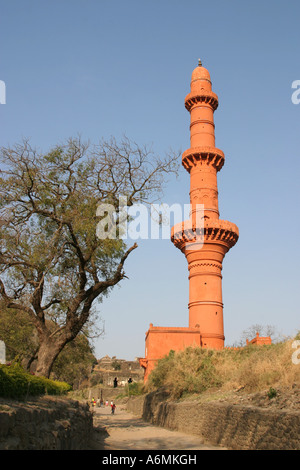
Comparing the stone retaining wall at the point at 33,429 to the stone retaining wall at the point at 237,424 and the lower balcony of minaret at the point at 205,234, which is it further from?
the lower balcony of minaret at the point at 205,234

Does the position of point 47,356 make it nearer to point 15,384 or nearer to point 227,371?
point 15,384

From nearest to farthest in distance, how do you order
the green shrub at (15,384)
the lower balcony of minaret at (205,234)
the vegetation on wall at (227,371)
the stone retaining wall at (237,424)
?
1. the green shrub at (15,384)
2. the stone retaining wall at (237,424)
3. the vegetation on wall at (227,371)
4. the lower balcony of minaret at (205,234)

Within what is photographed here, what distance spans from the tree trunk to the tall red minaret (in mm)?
13388

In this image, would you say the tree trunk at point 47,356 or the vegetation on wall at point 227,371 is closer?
the vegetation on wall at point 227,371

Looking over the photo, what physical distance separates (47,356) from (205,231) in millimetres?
15857

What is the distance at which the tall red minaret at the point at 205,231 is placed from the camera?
25641mm

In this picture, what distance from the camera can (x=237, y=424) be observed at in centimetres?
1012

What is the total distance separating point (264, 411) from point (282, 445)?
1084 millimetres

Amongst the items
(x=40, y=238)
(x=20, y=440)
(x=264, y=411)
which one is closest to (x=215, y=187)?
(x=40, y=238)

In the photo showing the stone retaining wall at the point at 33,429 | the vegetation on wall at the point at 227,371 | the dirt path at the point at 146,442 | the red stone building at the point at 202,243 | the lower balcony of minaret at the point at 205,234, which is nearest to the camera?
the stone retaining wall at the point at 33,429

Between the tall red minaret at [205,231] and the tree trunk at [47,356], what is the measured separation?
13.4 metres

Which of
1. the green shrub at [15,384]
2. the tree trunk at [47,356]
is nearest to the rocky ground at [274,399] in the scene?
the green shrub at [15,384]

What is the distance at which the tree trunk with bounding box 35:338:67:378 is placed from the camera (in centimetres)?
1278

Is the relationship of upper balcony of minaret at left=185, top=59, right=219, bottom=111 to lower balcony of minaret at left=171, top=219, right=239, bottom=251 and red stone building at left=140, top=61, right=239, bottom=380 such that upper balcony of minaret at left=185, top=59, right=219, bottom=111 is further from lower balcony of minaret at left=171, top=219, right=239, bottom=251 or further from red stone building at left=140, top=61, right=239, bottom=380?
lower balcony of minaret at left=171, top=219, right=239, bottom=251
